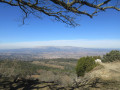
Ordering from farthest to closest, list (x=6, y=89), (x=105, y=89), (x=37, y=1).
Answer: (x=105, y=89)
(x=6, y=89)
(x=37, y=1)

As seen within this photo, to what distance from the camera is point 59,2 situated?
2.47 m

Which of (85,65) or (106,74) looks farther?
(85,65)

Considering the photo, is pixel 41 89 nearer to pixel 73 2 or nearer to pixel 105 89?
pixel 105 89

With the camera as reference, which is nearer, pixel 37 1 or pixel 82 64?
pixel 37 1

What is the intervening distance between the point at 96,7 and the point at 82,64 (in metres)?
9.51

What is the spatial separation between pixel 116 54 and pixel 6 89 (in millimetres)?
20771

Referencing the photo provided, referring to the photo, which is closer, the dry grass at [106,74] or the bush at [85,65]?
the dry grass at [106,74]

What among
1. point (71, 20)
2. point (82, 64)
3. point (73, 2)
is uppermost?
point (73, 2)

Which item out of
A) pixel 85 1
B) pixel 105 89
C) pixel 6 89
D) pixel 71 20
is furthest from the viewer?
pixel 105 89

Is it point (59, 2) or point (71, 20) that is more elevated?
point (59, 2)

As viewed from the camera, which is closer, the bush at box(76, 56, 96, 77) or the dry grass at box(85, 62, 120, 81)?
the dry grass at box(85, 62, 120, 81)

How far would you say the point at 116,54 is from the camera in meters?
19.5

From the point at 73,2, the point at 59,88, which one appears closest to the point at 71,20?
the point at 73,2

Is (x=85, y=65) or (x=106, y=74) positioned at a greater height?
(x=106, y=74)
